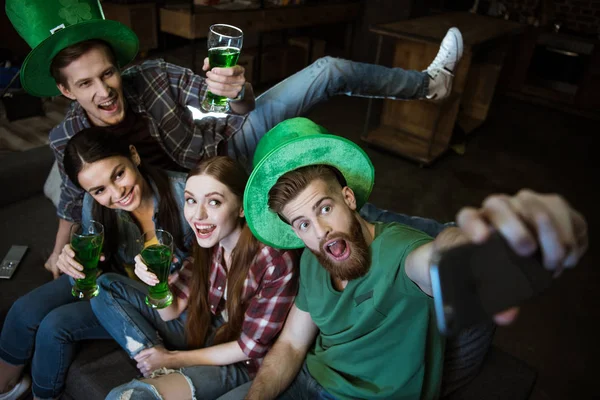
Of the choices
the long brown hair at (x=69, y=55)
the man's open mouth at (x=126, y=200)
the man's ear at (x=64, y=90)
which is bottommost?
the man's open mouth at (x=126, y=200)

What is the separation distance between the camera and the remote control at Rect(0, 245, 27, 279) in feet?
6.61

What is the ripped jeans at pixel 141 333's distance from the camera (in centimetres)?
141

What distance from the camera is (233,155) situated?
2.15 m

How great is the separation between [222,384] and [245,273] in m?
0.38

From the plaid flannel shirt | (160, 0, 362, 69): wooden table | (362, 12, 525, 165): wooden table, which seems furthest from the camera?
(160, 0, 362, 69): wooden table

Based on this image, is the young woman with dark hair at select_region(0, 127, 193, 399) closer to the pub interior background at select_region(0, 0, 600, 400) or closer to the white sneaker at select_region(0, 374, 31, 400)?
the white sneaker at select_region(0, 374, 31, 400)

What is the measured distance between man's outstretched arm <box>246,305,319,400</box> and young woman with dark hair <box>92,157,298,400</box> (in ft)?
0.14

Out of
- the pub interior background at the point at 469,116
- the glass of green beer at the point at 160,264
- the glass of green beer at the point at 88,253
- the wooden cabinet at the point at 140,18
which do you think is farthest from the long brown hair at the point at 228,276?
the wooden cabinet at the point at 140,18

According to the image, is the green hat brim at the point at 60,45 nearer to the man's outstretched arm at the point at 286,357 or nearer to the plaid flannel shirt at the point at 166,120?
the plaid flannel shirt at the point at 166,120

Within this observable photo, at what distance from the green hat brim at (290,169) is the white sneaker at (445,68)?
128 cm

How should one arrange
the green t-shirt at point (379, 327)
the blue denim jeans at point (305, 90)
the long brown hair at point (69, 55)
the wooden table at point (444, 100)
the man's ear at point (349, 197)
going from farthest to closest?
1. the wooden table at point (444, 100)
2. the blue denim jeans at point (305, 90)
3. the long brown hair at point (69, 55)
4. the man's ear at point (349, 197)
5. the green t-shirt at point (379, 327)

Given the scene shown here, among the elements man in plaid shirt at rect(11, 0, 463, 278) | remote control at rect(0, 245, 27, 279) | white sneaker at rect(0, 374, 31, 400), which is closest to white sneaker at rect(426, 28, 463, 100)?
man in plaid shirt at rect(11, 0, 463, 278)

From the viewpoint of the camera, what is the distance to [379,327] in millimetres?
1264

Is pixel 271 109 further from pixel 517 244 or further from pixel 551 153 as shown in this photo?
pixel 551 153
